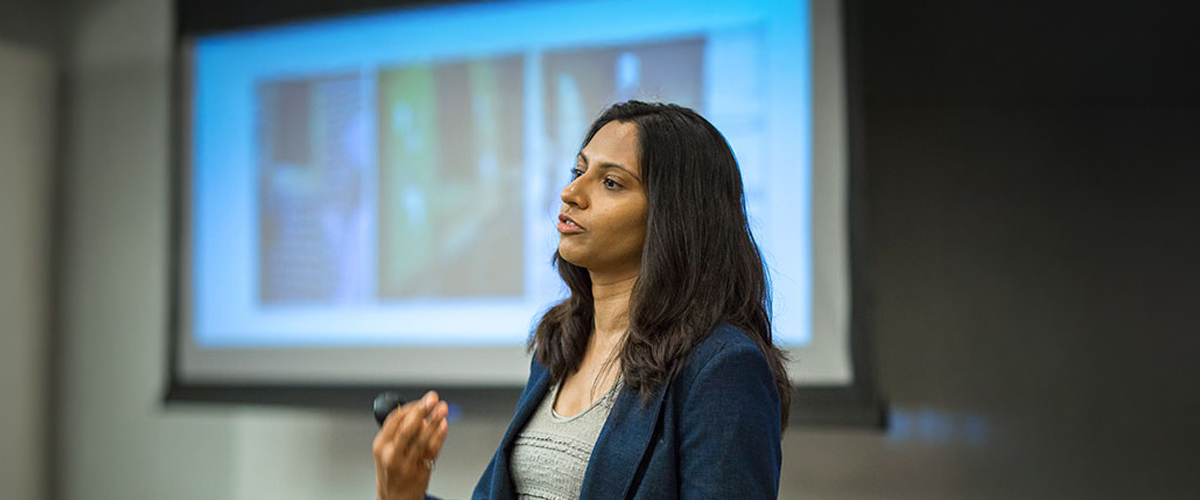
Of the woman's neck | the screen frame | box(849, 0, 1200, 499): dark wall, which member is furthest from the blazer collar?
box(849, 0, 1200, 499): dark wall

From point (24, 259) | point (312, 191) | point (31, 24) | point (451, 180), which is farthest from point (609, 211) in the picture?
point (31, 24)

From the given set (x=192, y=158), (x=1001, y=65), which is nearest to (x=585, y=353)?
(x=1001, y=65)

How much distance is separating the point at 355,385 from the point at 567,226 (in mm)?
2285

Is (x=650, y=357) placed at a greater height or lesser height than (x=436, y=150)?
lesser

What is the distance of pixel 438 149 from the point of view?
11.0ft

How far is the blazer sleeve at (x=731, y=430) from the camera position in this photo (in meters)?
1.04

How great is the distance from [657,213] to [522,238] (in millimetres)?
2050

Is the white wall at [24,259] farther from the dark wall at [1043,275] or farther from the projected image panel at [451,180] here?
the dark wall at [1043,275]

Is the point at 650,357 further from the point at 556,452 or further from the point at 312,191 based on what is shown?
the point at 312,191

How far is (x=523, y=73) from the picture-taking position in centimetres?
325

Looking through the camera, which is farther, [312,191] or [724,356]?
[312,191]

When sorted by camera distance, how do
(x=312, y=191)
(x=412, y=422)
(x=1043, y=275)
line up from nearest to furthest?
(x=412, y=422), (x=312, y=191), (x=1043, y=275)

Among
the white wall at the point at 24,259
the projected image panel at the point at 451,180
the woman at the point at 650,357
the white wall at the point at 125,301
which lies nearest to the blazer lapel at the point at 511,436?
the woman at the point at 650,357

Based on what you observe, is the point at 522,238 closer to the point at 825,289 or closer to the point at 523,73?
the point at 523,73
